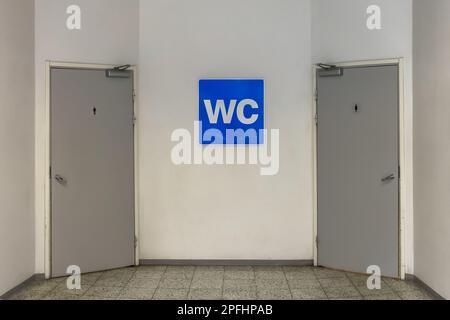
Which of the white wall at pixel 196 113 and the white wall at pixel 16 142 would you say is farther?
the white wall at pixel 196 113

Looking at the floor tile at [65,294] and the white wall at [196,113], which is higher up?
the white wall at [196,113]

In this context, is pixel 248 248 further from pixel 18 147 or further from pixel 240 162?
pixel 18 147

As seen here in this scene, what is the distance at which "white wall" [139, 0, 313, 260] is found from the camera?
401 centimetres

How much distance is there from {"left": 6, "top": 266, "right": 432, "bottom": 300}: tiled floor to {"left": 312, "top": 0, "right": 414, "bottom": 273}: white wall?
2.01 feet

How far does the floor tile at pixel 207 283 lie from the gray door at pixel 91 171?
0.84 meters

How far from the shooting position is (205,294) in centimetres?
328

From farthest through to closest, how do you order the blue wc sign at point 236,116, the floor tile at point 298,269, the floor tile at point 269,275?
the blue wc sign at point 236,116, the floor tile at point 298,269, the floor tile at point 269,275

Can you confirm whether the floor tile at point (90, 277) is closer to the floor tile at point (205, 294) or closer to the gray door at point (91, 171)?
the gray door at point (91, 171)

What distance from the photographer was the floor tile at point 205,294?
319 cm

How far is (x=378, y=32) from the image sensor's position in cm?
366

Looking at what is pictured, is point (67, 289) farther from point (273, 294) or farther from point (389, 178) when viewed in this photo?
point (389, 178)

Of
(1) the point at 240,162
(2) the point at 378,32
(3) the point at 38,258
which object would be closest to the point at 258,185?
(1) the point at 240,162

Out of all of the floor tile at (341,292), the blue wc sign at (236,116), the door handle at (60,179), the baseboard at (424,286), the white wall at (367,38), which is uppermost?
the white wall at (367,38)

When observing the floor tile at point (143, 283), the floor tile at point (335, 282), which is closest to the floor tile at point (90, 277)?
the floor tile at point (143, 283)
